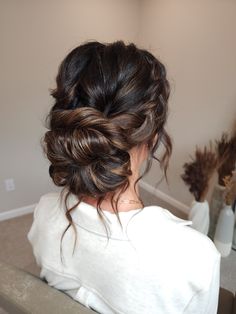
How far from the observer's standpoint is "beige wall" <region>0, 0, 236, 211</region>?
197cm

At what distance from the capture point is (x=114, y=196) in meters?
0.68

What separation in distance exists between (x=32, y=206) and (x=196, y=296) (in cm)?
200

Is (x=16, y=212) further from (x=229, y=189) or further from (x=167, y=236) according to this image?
(x=167, y=236)

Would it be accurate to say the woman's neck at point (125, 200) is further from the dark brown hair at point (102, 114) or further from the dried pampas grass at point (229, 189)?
the dried pampas grass at point (229, 189)

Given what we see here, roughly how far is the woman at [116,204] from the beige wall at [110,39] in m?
1.51

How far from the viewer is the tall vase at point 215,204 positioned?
1940 mm

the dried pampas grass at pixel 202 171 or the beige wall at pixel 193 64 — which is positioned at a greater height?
the beige wall at pixel 193 64

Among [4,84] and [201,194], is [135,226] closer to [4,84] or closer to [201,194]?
[201,194]

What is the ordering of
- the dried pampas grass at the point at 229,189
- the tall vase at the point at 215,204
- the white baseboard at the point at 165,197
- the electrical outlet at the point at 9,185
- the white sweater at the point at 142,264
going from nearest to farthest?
the white sweater at the point at 142,264
the dried pampas grass at the point at 229,189
the tall vase at the point at 215,204
the electrical outlet at the point at 9,185
the white baseboard at the point at 165,197

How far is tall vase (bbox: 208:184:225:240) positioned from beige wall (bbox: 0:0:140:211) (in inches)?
52.9

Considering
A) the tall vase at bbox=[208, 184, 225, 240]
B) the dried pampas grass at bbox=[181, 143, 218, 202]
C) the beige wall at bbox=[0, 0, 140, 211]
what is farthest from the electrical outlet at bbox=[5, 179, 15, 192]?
the tall vase at bbox=[208, 184, 225, 240]

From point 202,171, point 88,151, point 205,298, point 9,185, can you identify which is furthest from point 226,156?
point 9,185

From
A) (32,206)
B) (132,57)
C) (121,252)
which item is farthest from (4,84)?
(121,252)

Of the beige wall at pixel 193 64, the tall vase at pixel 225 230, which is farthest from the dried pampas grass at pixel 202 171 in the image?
the beige wall at pixel 193 64
